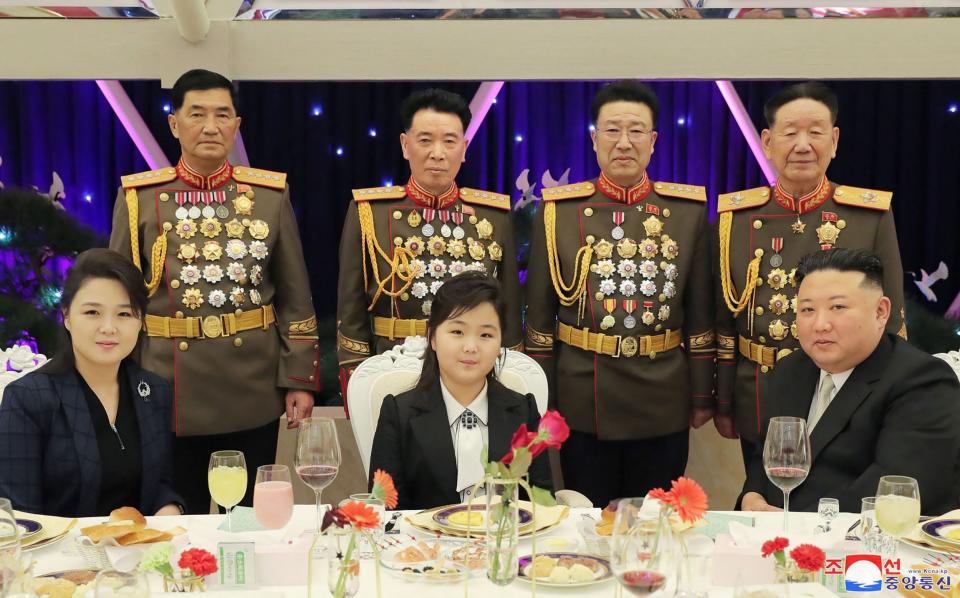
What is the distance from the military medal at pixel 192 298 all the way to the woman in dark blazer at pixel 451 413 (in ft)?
3.05

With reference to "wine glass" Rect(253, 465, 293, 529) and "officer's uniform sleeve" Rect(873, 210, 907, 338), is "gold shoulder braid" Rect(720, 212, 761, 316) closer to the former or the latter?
"officer's uniform sleeve" Rect(873, 210, 907, 338)

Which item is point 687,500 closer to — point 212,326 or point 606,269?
point 606,269

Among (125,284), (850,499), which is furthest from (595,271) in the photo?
(125,284)

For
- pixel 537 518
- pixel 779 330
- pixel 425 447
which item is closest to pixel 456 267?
pixel 425 447

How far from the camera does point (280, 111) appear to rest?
187 inches

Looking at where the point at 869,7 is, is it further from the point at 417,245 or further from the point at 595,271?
the point at 417,245

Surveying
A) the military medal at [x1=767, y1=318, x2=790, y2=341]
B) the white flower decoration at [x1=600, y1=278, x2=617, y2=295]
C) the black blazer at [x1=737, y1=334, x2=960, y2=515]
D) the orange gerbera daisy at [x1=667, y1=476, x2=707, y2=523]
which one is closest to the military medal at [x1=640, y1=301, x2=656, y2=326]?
the white flower decoration at [x1=600, y1=278, x2=617, y2=295]

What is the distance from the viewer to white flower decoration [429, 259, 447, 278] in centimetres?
334

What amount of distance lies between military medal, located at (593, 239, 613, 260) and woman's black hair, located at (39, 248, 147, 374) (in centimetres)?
142

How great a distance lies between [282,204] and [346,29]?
107 centimetres

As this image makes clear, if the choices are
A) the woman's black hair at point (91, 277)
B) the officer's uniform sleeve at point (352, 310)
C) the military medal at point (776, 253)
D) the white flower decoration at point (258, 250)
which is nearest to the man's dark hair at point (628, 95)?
the military medal at point (776, 253)

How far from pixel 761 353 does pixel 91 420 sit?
1879mm

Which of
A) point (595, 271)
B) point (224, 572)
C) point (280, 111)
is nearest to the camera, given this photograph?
point (224, 572)

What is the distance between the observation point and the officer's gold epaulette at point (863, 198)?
10.6 ft
